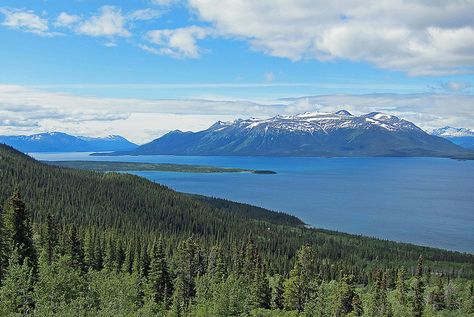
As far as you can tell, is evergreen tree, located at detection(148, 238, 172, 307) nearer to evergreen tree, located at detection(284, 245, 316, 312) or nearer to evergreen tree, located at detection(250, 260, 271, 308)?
evergreen tree, located at detection(250, 260, 271, 308)

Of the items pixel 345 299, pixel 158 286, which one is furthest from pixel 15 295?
pixel 345 299

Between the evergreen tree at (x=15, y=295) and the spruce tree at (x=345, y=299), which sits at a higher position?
the evergreen tree at (x=15, y=295)

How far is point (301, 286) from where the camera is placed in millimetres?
94875

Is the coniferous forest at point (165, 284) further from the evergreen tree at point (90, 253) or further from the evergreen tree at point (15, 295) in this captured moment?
the evergreen tree at point (90, 253)

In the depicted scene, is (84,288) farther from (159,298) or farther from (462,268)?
(462,268)

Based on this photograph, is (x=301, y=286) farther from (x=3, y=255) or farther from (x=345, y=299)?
(x=3, y=255)

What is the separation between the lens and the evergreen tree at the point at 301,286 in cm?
9481

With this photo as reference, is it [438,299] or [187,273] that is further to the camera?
[438,299]

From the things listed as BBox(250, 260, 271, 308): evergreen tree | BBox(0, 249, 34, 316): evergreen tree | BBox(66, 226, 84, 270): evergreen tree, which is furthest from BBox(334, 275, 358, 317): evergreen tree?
BBox(0, 249, 34, 316): evergreen tree

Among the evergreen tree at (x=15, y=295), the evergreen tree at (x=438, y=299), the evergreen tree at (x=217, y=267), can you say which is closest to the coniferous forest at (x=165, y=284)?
the evergreen tree at (x=15, y=295)

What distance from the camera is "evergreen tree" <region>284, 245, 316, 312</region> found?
94812 mm

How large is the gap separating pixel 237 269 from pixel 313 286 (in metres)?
29.5

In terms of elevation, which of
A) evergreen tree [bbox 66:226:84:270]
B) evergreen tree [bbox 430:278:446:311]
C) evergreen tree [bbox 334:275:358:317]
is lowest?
evergreen tree [bbox 430:278:446:311]

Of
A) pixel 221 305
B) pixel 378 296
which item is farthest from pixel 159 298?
pixel 378 296
